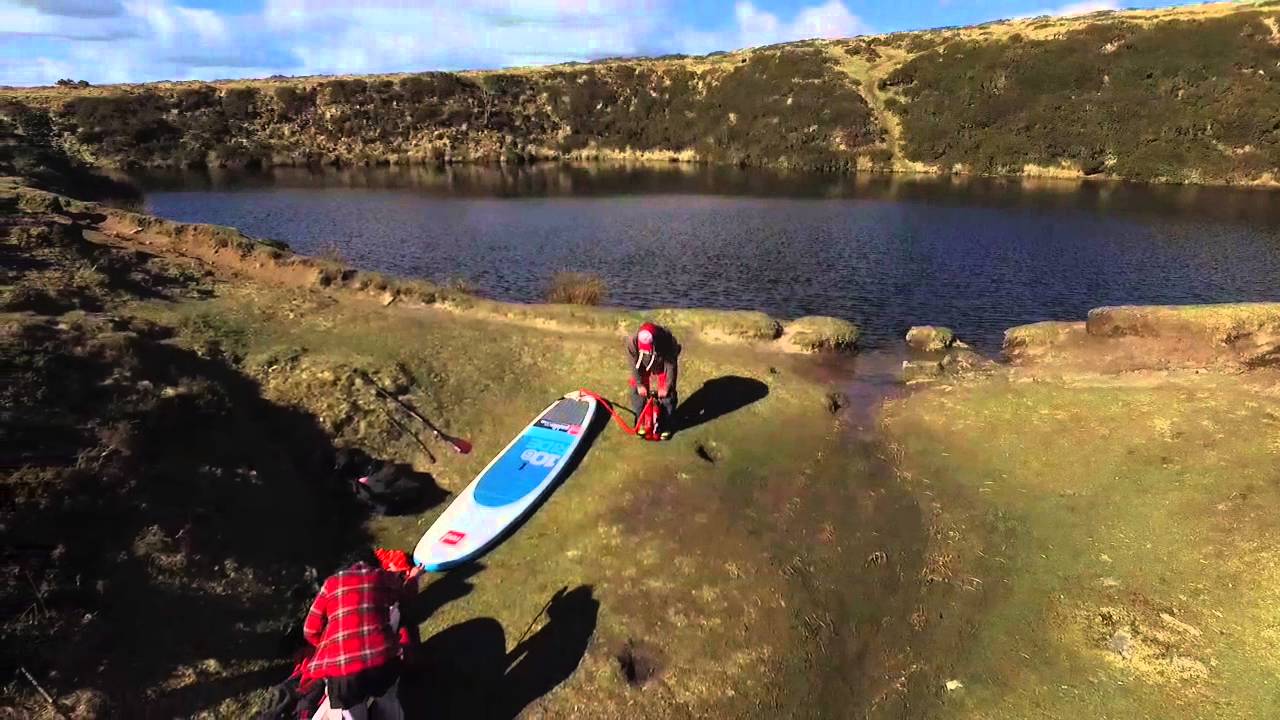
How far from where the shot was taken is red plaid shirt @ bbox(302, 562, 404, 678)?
23.5ft

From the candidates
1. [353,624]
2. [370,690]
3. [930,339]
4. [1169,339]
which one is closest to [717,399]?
[930,339]

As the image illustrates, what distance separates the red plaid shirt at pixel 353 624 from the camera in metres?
7.17

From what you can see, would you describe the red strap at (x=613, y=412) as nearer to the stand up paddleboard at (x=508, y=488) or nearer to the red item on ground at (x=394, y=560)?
the stand up paddleboard at (x=508, y=488)

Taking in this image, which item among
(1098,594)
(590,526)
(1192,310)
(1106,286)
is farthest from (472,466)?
(1106,286)

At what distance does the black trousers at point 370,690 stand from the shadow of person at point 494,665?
1.31m

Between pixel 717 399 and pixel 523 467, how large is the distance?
5.64 m

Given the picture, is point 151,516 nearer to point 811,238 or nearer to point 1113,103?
point 811,238

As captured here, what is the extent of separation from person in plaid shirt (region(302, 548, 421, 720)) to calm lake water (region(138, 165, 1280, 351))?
66.8 feet

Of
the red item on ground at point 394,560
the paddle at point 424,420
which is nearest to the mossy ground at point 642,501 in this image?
the paddle at point 424,420

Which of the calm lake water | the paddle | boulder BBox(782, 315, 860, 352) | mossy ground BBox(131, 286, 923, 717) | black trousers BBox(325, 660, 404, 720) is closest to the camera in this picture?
black trousers BBox(325, 660, 404, 720)

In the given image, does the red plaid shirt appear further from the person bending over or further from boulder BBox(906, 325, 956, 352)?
boulder BBox(906, 325, 956, 352)

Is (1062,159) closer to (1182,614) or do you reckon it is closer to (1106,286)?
(1106,286)

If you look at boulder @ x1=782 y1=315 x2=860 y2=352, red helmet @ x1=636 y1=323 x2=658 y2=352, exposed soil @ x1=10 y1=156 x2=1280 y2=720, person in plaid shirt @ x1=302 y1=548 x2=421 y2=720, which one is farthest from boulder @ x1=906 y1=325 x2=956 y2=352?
person in plaid shirt @ x1=302 y1=548 x2=421 y2=720

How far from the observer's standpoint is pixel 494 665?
9.50 meters
